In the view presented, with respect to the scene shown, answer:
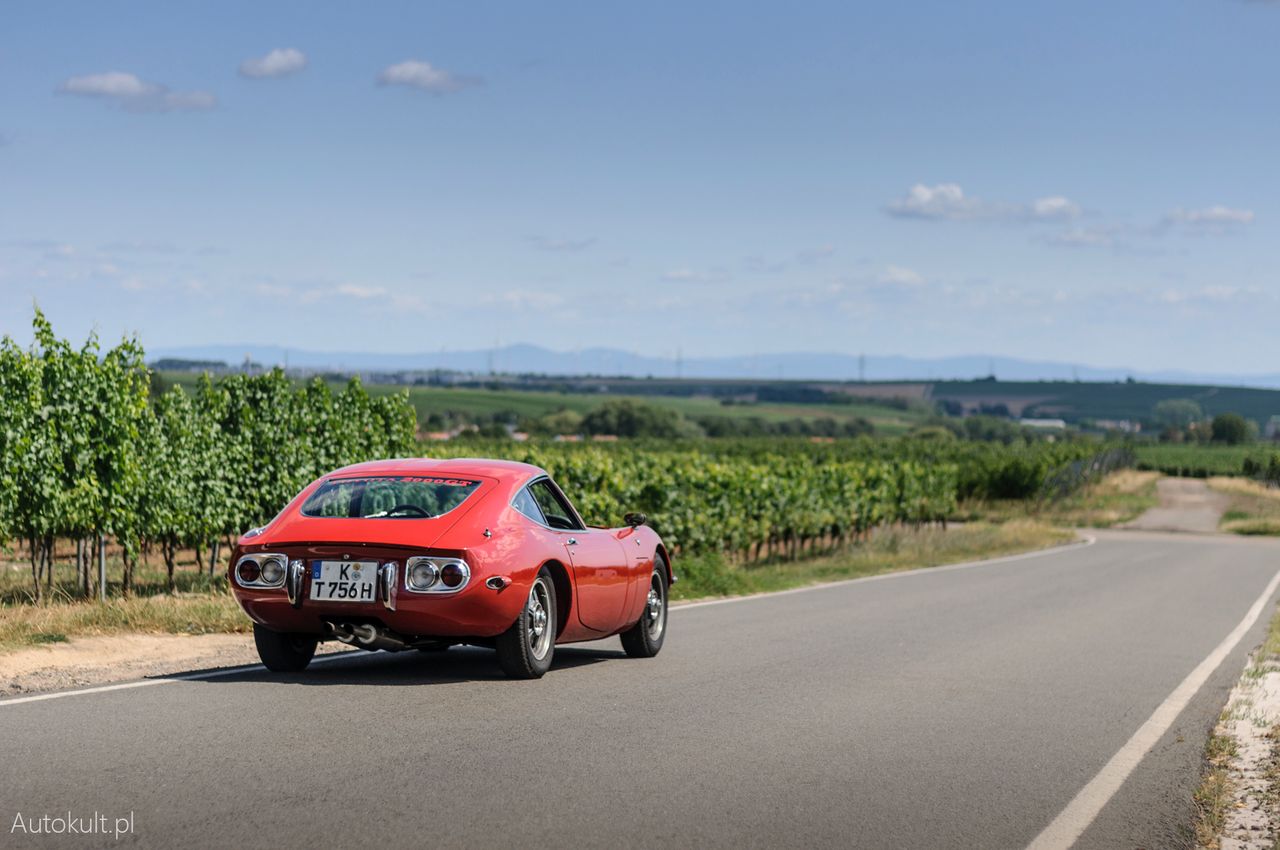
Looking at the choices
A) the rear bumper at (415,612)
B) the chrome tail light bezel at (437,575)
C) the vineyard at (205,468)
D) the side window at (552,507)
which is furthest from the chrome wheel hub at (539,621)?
the vineyard at (205,468)

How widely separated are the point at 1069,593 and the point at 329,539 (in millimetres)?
17249

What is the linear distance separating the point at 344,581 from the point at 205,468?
12973 millimetres

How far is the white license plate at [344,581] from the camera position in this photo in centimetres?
982

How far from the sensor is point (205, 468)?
869 inches

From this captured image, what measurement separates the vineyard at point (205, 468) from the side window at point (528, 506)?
850cm

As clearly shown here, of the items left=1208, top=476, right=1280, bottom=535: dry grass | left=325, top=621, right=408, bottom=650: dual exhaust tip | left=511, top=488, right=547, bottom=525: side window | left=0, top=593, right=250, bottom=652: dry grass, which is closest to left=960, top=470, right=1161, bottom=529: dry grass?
left=1208, top=476, right=1280, bottom=535: dry grass

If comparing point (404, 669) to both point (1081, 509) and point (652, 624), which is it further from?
point (1081, 509)

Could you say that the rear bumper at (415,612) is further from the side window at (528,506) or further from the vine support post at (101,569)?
the vine support post at (101,569)

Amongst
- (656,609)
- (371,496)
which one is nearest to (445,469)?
(371,496)

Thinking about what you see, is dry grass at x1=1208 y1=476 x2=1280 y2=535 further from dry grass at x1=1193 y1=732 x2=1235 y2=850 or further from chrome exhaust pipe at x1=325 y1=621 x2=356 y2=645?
chrome exhaust pipe at x1=325 y1=621 x2=356 y2=645

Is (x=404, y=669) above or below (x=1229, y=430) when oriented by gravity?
above

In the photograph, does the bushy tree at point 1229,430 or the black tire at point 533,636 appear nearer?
the black tire at point 533,636

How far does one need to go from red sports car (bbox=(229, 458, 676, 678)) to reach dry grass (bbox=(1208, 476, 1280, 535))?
65417 mm

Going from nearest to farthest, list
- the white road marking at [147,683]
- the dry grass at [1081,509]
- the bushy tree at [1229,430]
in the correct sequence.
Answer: the white road marking at [147,683] < the dry grass at [1081,509] < the bushy tree at [1229,430]
